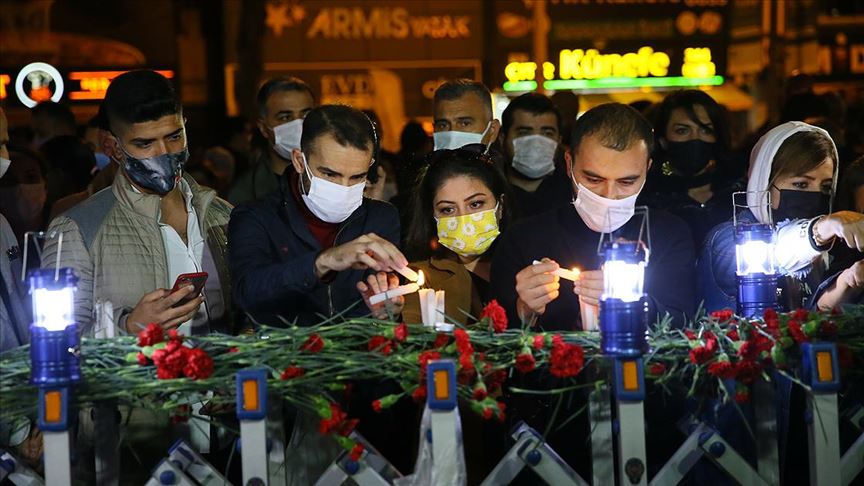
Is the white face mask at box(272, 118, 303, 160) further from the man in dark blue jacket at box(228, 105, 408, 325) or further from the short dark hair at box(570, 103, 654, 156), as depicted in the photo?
the short dark hair at box(570, 103, 654, 156)

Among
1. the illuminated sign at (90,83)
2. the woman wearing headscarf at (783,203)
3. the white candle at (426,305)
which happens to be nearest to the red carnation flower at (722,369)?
the woman wearing headscarf at (783,203)

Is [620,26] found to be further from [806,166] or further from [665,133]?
[806,166]

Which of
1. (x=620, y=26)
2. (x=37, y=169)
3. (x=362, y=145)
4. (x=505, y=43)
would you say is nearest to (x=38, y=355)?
(x=362, y=145)

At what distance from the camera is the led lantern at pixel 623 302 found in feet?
13.8

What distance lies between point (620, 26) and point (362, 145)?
9.88 meters

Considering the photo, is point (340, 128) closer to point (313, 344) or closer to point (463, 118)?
point (313, 344)

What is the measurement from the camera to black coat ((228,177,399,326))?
5254mm

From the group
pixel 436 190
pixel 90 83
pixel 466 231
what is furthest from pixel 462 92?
pixel 90 83

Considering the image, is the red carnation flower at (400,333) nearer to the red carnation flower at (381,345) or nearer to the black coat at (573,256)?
the red carnation flower at (381,345)

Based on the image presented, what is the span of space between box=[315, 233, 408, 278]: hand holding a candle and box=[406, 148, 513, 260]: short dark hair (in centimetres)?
105

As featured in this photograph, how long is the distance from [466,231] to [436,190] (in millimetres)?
241

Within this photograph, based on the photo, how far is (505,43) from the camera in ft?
57.5

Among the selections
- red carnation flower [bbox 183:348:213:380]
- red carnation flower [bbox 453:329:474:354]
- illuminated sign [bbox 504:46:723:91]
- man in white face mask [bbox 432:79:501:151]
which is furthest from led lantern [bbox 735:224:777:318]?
illuminated sign [bbox 504:46:723:91]

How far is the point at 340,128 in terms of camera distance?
17.5 ft
